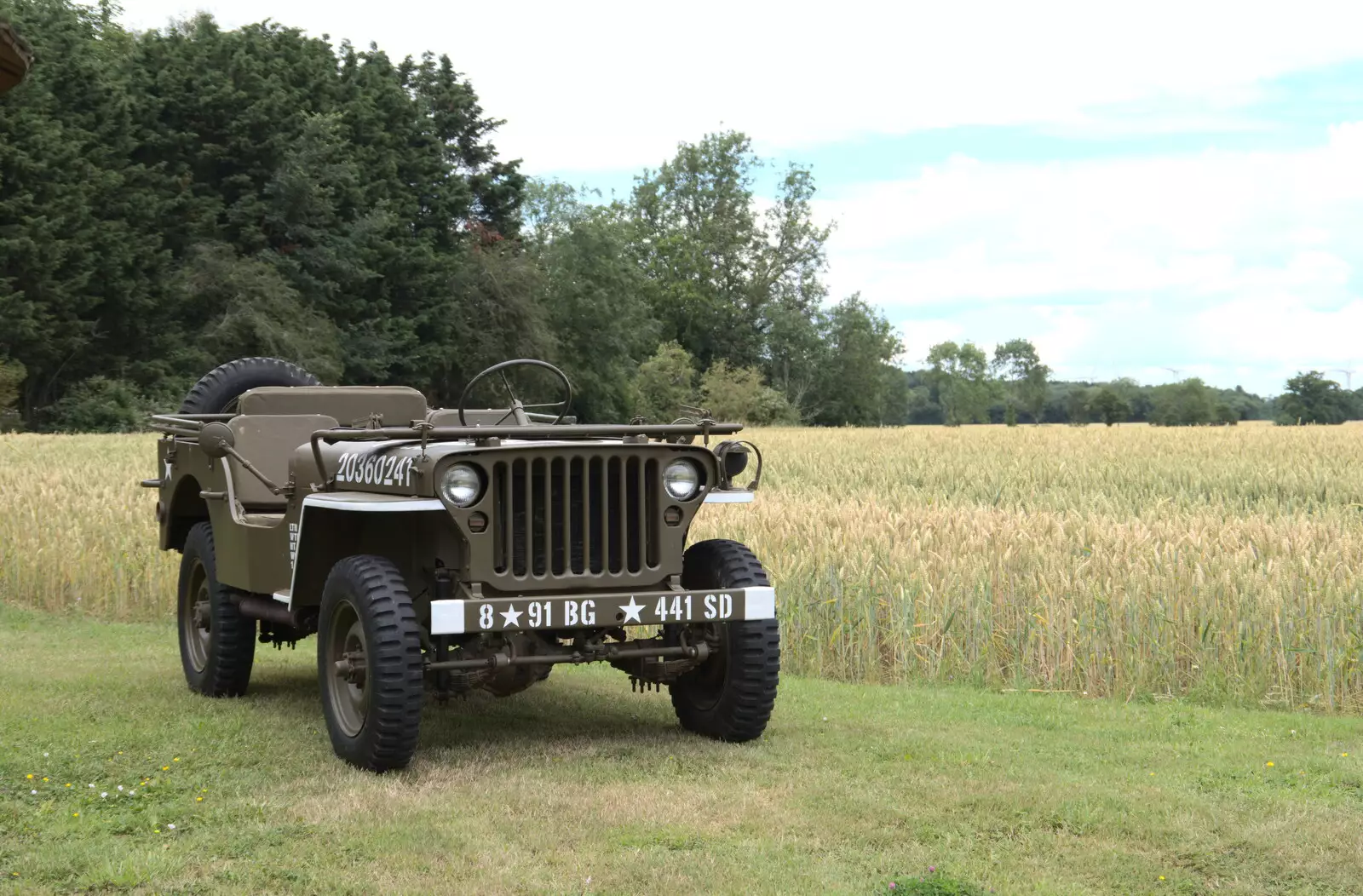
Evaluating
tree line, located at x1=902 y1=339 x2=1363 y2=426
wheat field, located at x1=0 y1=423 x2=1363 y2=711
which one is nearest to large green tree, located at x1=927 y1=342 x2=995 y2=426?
tree line, located at x1=902 y1=339 x2=1363 y2=426

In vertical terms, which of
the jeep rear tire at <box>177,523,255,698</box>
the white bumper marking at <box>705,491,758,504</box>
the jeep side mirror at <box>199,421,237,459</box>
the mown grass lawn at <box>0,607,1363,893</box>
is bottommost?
the mown grass lawn at <box>0,607,1363,893</box>

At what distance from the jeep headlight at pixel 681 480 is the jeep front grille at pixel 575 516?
11 cm

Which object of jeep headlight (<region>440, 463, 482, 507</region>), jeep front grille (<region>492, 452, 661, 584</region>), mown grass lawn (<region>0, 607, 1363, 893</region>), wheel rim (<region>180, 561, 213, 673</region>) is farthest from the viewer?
wheel rim (<region>180, 561, 213, 673</region>)

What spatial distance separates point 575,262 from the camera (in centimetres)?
7606

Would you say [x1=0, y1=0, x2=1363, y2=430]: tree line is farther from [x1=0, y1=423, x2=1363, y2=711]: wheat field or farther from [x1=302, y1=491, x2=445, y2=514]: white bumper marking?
[x1=302, y1=491, x2=445, y2=514]: white bumper marking

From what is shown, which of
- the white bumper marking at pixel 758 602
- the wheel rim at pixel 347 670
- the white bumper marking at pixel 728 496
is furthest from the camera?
the white bumper marking at pixel 728 496

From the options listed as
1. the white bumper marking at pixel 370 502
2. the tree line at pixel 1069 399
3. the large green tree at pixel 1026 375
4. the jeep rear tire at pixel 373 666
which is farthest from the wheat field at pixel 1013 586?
the large green tree at pixel 1026 375

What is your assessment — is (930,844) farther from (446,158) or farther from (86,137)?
(446,158)

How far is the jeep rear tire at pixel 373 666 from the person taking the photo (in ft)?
22.9

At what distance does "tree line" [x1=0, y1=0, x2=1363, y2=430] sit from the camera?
167ft

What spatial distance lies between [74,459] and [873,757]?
20640 mm

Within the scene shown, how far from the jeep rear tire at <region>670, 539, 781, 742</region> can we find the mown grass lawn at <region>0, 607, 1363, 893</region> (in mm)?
158

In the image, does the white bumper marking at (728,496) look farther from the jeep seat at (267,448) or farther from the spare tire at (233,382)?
the spare tire at (233,382)

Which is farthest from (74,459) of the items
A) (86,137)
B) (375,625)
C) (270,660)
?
(86,137)
